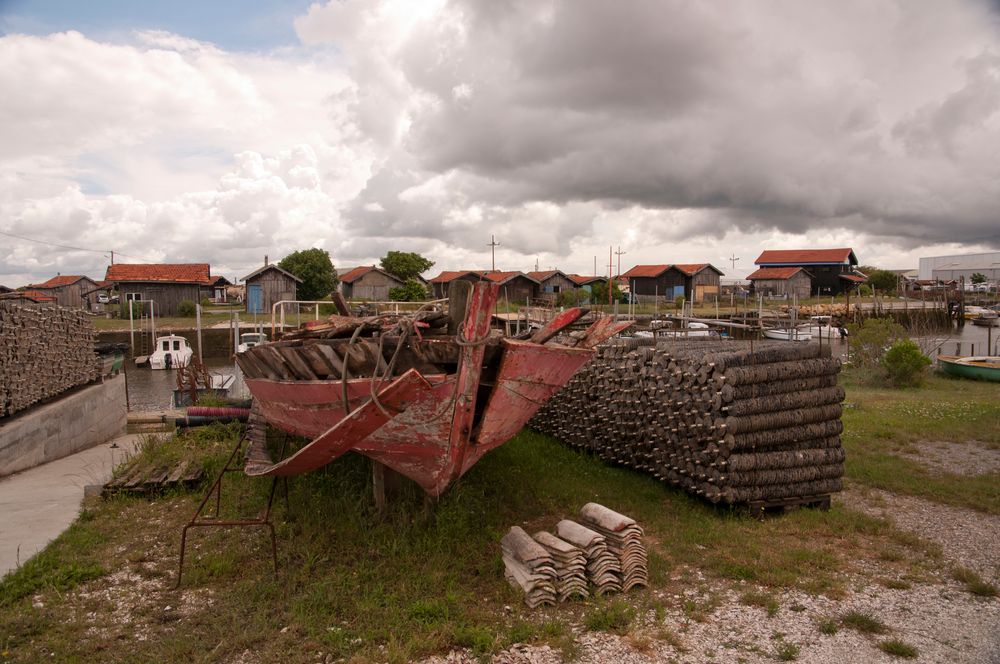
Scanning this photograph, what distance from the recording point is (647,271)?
6034 centimetres

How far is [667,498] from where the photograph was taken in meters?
7.82

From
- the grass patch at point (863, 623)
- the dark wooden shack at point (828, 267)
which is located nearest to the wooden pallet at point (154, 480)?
the grass patch at point (863, 623)

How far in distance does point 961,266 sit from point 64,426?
111078 millimetres

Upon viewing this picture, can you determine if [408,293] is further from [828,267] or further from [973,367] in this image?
[828,267]

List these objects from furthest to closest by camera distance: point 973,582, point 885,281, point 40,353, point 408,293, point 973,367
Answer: point 885,281 < point 408,293 < point 973,367 < point 40,353 < point 973,582

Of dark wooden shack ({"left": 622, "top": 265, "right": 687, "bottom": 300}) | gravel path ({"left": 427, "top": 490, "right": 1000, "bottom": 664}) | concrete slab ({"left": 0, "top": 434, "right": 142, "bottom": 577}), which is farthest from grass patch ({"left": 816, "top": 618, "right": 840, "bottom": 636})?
dark wooden shack ({"left": 622, "top": 265, "right": 687, "bottom": 300})

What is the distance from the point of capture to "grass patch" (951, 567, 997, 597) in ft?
17.5

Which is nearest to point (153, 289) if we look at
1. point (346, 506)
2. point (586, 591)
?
point (346, 506)

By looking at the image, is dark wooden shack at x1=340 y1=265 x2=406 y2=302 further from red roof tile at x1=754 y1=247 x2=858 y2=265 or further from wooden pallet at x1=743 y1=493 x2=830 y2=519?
wooden pallet at x1=743 y1=493 x2=830 y2=519

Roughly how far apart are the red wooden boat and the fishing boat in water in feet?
68.5

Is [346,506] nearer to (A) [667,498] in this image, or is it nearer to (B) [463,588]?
(B) [463,588]

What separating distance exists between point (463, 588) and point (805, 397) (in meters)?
4.61

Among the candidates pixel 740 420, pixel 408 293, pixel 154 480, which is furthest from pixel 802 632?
pixel 408 293

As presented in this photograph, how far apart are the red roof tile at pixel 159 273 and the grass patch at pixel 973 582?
1872 inches
